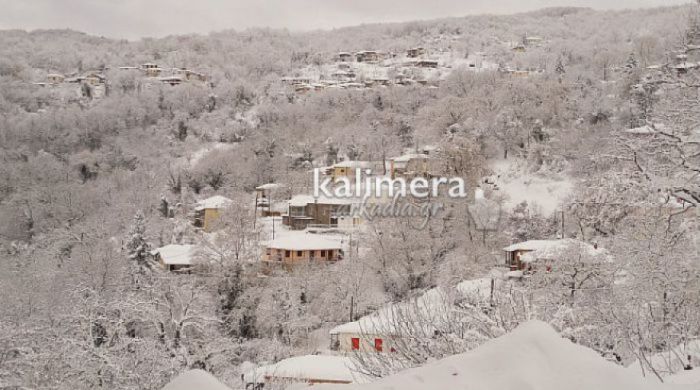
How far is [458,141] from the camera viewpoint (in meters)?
39.1

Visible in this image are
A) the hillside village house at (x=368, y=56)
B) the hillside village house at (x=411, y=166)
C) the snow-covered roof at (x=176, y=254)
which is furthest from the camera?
the hillside village house at (x=368, y=56)

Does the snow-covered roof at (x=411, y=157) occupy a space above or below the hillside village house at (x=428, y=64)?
below

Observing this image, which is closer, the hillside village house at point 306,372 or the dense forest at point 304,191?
the dense forest at point 304,191

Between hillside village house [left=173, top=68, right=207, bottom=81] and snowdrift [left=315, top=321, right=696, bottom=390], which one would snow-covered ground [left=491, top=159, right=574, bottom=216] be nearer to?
snowdrift [left=315, top=321, right=696, bottom=390]

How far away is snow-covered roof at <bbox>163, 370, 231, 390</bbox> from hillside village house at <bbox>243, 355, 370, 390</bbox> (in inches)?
506

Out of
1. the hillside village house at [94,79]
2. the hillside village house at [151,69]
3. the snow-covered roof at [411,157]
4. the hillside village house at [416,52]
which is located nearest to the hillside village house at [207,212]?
the snow-covered roof at [411,157]

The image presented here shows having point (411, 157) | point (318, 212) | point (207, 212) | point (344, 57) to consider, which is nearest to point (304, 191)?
point (318, 212)

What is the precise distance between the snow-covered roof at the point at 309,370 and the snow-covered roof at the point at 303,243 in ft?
41.0

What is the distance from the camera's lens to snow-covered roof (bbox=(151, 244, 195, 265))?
3095 centimetres

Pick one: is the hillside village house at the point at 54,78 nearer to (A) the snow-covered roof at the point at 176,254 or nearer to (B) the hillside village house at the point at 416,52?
(B) the hillside village house at the point at 416,52

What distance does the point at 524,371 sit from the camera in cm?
310

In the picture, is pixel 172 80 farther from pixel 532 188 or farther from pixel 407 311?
pixel 407 311

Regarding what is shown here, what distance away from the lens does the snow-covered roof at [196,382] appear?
9.62 feet

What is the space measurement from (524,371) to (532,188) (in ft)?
117
